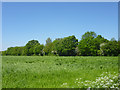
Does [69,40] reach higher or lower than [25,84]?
higher

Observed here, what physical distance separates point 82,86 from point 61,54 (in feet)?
22.0

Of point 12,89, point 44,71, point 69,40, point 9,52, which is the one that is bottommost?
point 12,89

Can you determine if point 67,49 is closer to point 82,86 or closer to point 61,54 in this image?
point 61,54

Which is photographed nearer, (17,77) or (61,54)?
(17,77)

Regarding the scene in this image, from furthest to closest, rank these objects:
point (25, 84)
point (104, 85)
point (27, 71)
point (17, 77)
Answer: point (27, 71)
point (17, 77)
point (25, 84)
point (104, 85)

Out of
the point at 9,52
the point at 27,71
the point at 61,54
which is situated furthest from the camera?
the point at 61,54

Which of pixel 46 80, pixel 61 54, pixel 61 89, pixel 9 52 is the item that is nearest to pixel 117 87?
pixel 61 89

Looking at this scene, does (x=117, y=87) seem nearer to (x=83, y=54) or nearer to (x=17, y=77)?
(x=17, y=77)

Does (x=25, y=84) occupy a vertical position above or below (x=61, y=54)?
below

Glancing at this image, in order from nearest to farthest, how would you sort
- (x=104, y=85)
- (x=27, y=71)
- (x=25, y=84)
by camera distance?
(x=104, y=85)
(x=25, y=84)
(x=27, y=71)

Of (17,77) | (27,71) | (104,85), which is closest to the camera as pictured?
(104,85)

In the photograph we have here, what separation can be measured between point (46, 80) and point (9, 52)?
623 cm

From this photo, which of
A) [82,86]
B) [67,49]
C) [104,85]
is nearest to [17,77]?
[82,86]

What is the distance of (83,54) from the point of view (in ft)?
35.4
